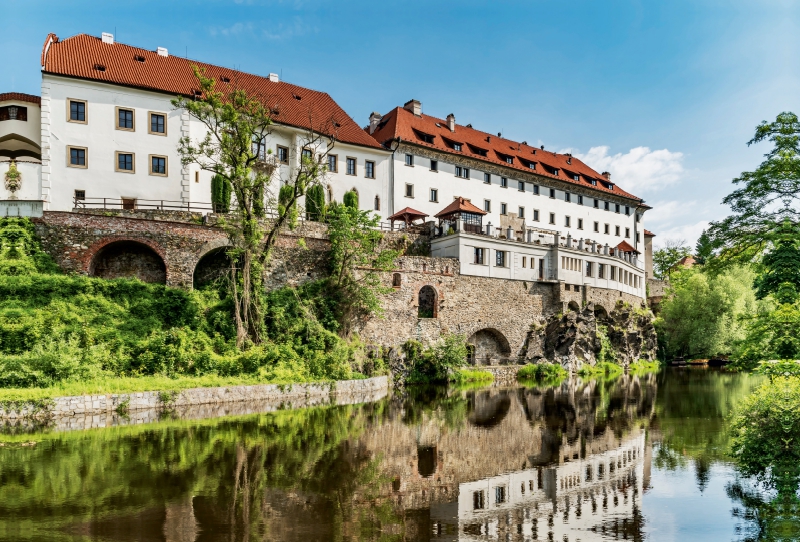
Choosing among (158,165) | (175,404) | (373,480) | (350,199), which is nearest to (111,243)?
(158,165)

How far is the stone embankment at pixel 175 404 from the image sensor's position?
18.3 meters

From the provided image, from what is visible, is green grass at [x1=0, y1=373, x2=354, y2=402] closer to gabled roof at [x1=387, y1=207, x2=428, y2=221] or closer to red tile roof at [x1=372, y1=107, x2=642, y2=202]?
gabled roof at [x1=387, y1=207, x2=428, y2=221]

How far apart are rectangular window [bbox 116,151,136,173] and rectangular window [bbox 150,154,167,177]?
106cm

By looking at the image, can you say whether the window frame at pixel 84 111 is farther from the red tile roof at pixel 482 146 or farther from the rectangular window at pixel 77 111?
the red tile roof at pixel 482 146

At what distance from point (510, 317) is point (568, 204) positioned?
20.8m

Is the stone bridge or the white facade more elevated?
the white facade

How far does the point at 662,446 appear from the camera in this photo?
1675 centimetres

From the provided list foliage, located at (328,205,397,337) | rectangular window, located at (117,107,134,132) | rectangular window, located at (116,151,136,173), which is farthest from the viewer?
rectangular window, located at (117,107,134,132)

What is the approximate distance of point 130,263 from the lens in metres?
29.7

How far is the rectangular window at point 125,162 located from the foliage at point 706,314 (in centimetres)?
4925

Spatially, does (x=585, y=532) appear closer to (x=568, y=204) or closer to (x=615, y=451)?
(x=615, y=451)

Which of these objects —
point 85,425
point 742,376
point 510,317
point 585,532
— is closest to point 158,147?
point 85,425

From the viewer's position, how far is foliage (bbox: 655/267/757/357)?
52.4 m

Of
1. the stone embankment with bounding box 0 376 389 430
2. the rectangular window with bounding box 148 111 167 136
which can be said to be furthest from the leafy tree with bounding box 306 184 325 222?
the stone embankment with bounding box 0 376 389 430
